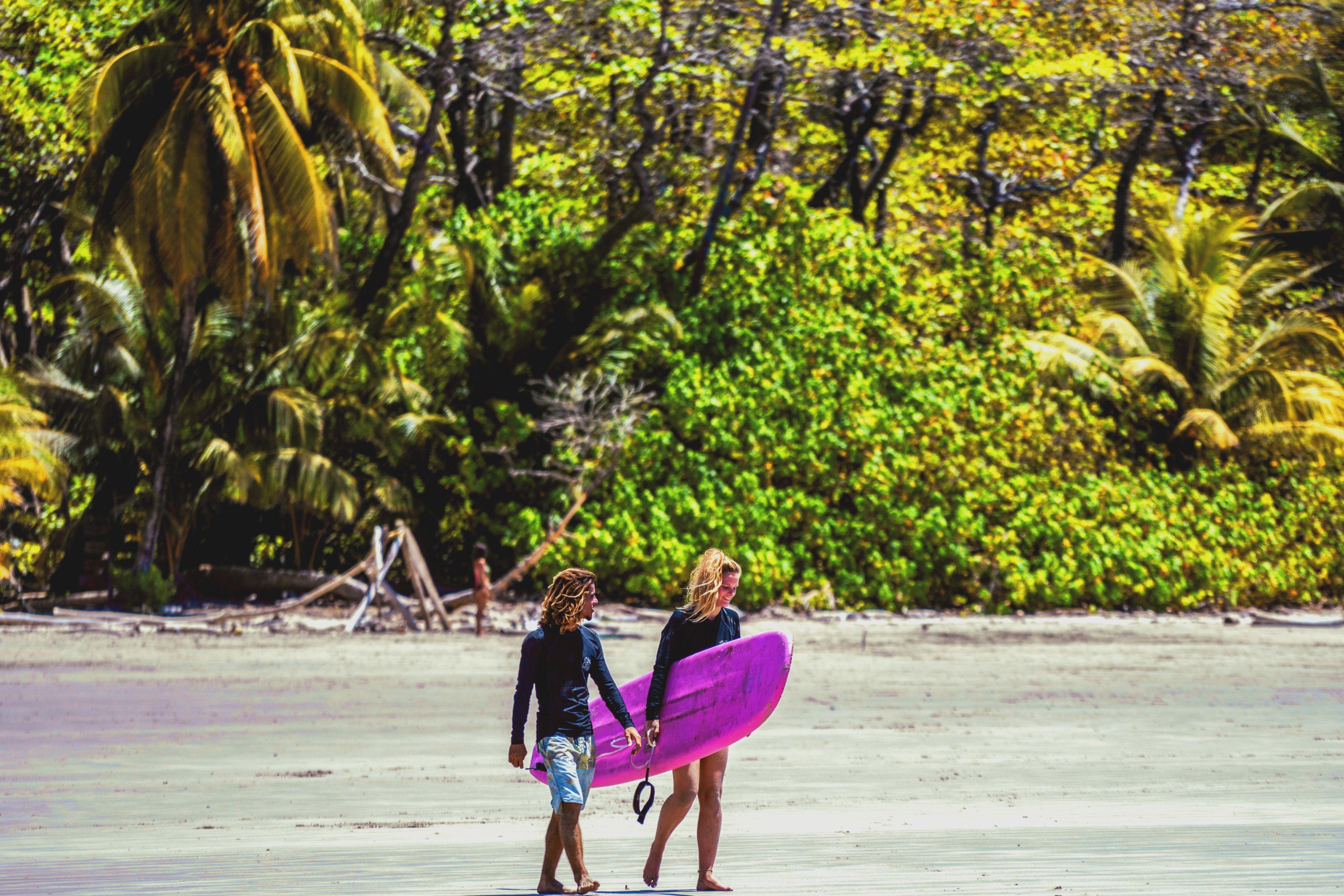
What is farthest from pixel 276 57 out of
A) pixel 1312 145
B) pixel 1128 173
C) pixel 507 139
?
pixel 1312 145

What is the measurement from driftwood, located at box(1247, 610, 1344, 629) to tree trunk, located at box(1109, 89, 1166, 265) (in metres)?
6.57

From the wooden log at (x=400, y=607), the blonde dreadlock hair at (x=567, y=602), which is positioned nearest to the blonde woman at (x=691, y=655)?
the blonde dreadlock hair at (x=567, y=602)

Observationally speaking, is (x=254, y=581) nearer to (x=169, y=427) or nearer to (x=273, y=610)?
(x=169, y=427)

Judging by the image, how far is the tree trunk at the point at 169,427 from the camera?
61.0ft

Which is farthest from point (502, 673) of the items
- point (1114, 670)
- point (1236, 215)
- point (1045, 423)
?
point (1236, 215)

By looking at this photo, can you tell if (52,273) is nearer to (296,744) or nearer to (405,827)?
(296,744)

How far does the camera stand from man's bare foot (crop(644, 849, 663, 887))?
4953mm

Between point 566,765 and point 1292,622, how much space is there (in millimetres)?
17350

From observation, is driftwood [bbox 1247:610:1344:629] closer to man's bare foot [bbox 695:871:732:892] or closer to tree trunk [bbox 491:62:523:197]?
tree trunk [bbox 491:62:523:197]

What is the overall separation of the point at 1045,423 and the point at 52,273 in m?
16.0

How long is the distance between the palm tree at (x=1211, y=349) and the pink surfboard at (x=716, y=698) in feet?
53.4

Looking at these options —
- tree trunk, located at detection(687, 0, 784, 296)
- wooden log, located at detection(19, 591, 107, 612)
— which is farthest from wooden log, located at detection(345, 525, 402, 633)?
tree trunk, located at detection(687, 0, 784, 296)

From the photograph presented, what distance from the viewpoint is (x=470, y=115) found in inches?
1008

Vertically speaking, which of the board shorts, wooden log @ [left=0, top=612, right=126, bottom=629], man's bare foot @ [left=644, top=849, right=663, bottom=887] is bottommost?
wooden log @ [left=0, top=612, right=126, bottom=629]
